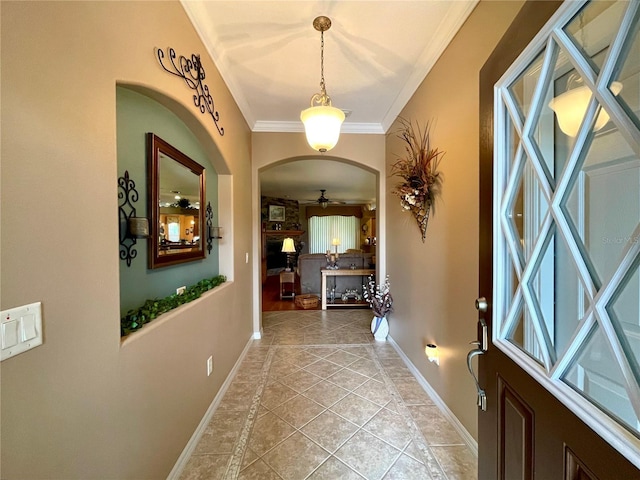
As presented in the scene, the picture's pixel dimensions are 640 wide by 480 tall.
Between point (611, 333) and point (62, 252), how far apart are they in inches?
57.5

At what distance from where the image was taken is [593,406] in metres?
0.62

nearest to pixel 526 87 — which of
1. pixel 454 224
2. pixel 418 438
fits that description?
pixel 454 224

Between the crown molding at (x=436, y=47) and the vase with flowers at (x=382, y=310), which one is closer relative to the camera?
the crown molding at (x=436, y=47)

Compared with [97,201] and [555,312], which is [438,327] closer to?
[555,312]

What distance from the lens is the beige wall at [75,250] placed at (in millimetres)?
668

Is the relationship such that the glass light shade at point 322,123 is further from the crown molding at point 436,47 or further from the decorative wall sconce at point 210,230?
the decorative wall sconce at point 210,230

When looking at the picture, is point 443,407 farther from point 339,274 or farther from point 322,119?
point 339,274

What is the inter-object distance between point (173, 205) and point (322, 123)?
3.74ft

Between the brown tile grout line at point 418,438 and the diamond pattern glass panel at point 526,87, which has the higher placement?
the diamond pattern glass panel at point 526,87

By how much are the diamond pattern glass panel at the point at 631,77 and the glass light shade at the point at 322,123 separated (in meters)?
1.42

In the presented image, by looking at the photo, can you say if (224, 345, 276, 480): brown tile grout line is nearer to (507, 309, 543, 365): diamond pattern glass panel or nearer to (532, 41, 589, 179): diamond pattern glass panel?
(507, 309, 543, 365): diamond pattern glass panel

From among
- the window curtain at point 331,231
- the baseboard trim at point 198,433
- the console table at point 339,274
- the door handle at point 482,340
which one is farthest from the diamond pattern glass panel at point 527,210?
the window curtain at point 331,231

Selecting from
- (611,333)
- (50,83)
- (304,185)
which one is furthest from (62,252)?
(304,185)

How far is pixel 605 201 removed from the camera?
0.68 metres
